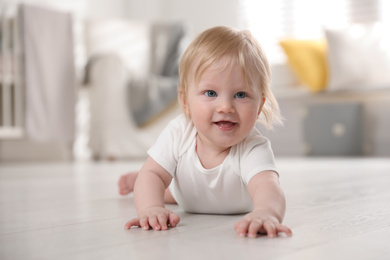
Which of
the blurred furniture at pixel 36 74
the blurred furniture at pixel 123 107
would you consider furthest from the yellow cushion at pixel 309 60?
the blurred furniture at pixel 36 74

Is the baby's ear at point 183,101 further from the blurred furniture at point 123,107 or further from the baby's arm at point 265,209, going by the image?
the blurred furniture at point 123,107

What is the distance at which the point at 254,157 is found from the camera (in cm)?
74

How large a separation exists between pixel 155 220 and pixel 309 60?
2.52 meters

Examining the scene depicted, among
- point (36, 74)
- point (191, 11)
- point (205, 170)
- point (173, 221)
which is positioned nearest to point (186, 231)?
point (173, 221)

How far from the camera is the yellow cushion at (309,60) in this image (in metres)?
2.99

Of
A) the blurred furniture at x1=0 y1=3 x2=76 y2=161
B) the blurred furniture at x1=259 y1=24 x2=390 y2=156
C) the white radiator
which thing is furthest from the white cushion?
the white radiator

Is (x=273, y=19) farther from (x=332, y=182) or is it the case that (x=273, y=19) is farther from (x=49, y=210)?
(x=49, y=210)

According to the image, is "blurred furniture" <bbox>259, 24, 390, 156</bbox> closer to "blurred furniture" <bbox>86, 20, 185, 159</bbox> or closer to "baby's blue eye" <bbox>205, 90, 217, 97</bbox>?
"blurred furniture" <bbox>86, 20, 185, 159</bbox>

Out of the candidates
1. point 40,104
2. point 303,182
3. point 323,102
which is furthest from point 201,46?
point 323,102

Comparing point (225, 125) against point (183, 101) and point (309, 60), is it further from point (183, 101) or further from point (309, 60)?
point (309, 60)

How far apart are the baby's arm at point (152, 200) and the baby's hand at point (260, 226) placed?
0.34 ft

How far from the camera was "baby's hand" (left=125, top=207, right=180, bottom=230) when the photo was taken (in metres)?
0.64

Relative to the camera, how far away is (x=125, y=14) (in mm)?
4199

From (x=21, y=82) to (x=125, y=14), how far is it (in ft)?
5.87
